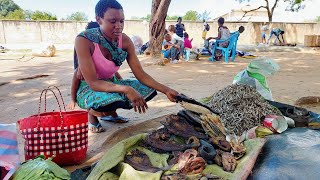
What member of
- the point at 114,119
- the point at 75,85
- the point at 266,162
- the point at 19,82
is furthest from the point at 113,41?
the point at 19,82

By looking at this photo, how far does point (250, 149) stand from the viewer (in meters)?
1.97

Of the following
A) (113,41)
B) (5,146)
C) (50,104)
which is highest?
(113,41)

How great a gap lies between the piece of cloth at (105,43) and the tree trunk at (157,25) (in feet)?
23.5

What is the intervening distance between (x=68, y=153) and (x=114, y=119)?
3.65ft

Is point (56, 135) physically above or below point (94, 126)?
above

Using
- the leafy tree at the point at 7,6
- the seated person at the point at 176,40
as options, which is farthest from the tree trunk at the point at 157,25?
the leafy tree at the point at 7,6

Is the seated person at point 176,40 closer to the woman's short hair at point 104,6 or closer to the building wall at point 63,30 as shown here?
the woman's short hair at point 104,6

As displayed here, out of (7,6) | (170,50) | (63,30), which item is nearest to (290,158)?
(170,50)

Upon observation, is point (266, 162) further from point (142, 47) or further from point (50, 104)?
point (142, 47)

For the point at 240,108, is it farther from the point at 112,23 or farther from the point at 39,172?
the point at 39,172

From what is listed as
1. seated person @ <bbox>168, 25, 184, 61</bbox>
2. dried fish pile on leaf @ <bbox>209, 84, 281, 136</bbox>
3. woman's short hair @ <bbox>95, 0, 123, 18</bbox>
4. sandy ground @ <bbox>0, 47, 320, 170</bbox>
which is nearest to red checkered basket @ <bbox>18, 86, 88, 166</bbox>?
sandy ground @ <bbox>0, 47, 320, 170</bbox>

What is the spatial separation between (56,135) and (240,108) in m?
1.58

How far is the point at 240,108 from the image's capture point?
2.72 m

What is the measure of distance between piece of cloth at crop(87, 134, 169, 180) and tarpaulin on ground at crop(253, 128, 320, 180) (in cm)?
59
